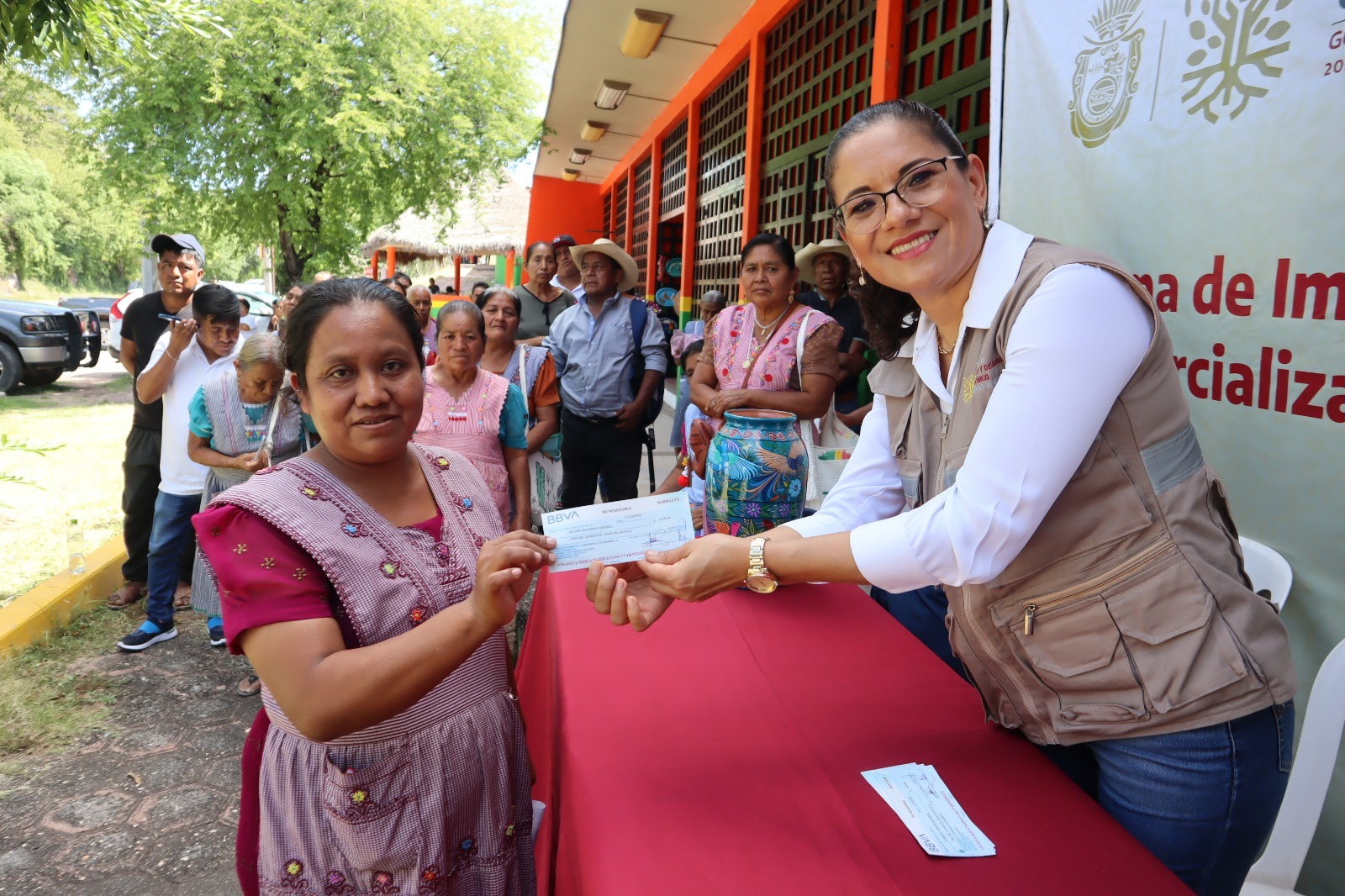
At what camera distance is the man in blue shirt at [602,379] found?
196 inches

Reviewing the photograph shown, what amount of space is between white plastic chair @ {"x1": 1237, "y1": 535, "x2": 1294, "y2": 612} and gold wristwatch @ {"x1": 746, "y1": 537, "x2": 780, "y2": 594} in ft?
4.08

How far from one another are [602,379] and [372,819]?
3.65 metres

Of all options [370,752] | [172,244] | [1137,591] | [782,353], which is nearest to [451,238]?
[172,244]

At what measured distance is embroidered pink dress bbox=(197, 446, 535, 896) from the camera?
1.40 metres

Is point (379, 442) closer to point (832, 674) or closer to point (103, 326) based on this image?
point (832, 674)

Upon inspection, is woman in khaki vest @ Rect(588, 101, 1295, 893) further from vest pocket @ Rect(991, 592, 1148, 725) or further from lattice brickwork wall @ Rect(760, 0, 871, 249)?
lattice brickwork wall @ Rect(760, 0, 871, 249)

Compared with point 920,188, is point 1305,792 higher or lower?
lower

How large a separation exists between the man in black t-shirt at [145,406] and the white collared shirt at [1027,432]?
14.4 ft

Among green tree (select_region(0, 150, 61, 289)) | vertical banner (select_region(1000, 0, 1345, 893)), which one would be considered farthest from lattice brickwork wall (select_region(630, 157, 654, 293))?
green tree (select_region(0, 150, 61, 289))

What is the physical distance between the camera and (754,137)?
7.85m

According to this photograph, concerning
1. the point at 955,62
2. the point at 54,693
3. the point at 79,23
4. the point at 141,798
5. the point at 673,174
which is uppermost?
the point at 673,174

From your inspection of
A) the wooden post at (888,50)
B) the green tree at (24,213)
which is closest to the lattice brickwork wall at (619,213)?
the wooden post at (888,50)

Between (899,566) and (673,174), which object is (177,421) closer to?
(899,566)

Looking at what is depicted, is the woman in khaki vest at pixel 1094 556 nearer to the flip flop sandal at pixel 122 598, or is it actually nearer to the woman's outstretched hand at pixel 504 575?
the woman's outstretched hand at pixel 504 575
